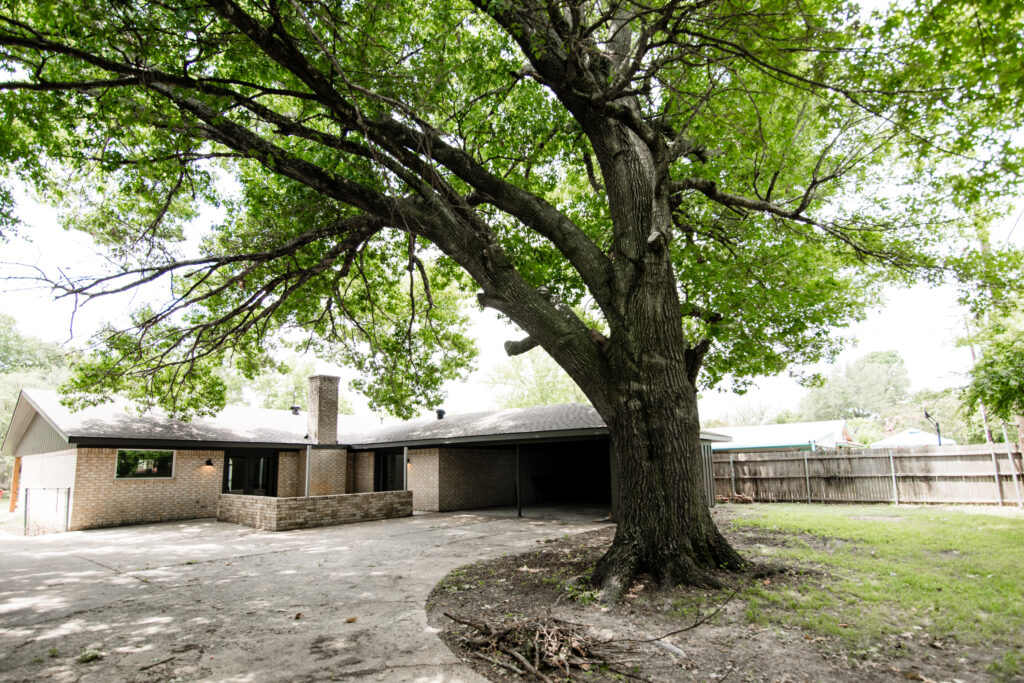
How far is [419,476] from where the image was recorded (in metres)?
17.6

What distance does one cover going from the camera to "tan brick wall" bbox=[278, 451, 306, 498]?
703 inches

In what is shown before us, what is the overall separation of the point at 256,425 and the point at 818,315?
1664 cm

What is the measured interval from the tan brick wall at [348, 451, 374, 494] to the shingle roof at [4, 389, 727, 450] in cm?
73

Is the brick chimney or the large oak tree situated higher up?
the large oak tree

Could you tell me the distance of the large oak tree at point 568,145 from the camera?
493 centimetres

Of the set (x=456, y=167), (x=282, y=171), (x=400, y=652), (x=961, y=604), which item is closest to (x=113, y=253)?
(x=282, y=171)

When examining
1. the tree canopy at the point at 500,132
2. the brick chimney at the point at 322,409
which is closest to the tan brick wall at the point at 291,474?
the brick chimney at the point at 322,409

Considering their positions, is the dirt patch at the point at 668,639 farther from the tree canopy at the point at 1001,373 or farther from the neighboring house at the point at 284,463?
the tree canopy at the point at 1001,373

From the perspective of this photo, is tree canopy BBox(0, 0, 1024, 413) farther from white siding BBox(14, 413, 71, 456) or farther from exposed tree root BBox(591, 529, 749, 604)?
white siding BBox(14, 413, 71, 456)

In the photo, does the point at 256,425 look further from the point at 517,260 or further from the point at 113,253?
the point at 517,260

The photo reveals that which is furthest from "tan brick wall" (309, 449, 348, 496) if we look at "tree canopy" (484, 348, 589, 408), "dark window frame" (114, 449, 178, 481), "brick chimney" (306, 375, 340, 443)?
"tree canopy" (484, 348, 589, 408)

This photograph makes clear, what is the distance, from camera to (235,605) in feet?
19.4

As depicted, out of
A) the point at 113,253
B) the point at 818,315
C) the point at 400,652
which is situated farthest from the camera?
the point at 818,315

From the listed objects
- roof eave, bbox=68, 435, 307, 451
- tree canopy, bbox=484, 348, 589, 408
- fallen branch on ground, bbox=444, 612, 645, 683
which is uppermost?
tree canopy, bbox=484, 348, 589, 408
